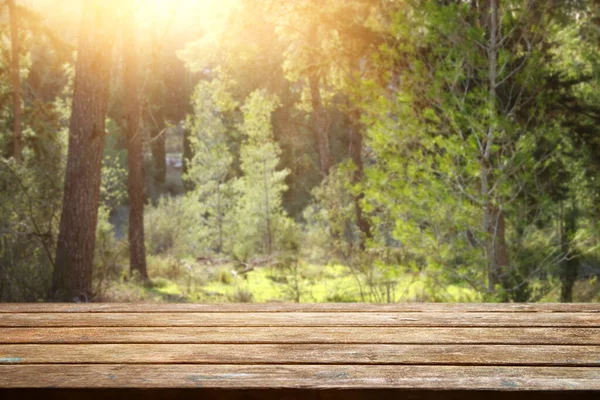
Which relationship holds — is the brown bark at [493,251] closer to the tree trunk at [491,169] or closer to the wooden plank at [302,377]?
the tree trunk at [491,169]

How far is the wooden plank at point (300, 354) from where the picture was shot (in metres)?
1.93

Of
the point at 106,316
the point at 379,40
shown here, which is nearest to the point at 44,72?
the point at 379,40

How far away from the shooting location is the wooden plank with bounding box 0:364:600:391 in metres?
1.68

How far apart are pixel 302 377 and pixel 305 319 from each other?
84 cm

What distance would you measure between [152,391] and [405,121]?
647 centimetres

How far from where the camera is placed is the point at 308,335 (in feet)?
7.53

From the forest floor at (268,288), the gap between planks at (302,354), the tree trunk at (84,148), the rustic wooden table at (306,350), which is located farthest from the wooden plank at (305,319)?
the tree trunk at (84,148)

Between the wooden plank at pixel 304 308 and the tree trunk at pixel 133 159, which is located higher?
the tree trunk at pixel 133 159

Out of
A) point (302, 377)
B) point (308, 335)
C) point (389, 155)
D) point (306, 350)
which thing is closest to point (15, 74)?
point (389, 155)

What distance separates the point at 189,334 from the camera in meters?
2.34

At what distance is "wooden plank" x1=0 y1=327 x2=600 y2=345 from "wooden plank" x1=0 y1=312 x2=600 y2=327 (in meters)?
0.09

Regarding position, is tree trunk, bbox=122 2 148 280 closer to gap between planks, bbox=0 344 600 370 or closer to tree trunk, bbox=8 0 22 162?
tree trunk, bbox=8 0 22 162

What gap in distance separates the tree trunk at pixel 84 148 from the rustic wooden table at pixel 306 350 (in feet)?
19.2

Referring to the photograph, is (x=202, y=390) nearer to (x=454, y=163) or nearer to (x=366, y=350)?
(x=366, y=350)
